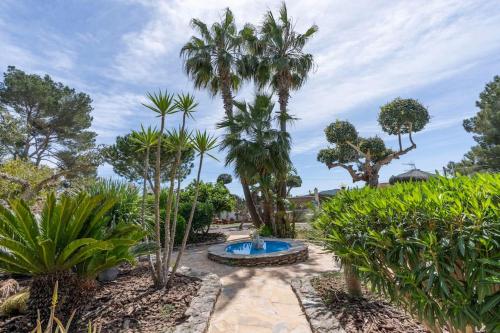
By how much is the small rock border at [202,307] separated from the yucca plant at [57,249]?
119cm

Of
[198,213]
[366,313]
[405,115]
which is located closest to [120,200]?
[198,213]

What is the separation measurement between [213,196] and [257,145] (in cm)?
389

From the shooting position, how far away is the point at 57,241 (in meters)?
3.36

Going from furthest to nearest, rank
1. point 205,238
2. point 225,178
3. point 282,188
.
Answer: point 225,178 → point 282,188 → point 205,238

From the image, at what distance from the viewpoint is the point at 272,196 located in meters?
12.2

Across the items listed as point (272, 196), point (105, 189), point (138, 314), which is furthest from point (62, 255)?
point (272, 196)

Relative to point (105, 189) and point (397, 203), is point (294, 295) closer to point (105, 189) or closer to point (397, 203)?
point (397, 203)

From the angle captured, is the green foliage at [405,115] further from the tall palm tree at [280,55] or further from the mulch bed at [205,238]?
the mulch bed at [205,238]

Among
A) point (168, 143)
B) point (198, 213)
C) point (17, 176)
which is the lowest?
point (198, 213)

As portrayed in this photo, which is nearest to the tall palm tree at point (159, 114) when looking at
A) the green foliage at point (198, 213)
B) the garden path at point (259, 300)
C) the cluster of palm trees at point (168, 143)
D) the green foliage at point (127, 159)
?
the cluster of palm trees at point (168, 143)

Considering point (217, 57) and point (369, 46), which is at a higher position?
point (217, 57)

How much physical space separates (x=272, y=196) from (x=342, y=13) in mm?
7975

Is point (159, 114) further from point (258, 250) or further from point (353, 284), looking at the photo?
point (258, 250)

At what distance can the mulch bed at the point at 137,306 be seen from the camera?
3.60 metres
